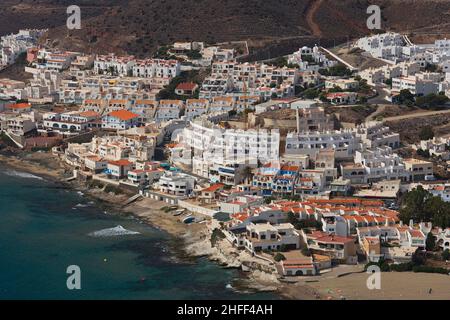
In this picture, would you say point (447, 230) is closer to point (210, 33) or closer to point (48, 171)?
point (48, 171)

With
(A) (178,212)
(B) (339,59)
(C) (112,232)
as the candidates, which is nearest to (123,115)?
(B) (339,59)

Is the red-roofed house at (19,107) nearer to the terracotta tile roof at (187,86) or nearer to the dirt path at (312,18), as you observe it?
the terracotta tile roof at (187,86)

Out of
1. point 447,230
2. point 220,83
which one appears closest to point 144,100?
point 220,83

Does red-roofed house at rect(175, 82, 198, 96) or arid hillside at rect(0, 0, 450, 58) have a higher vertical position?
arid hillside at rect(0, 0, 450, 58)

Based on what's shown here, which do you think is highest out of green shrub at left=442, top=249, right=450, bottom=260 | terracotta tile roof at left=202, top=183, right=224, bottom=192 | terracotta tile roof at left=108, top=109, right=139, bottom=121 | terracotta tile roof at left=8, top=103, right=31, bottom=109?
terracotta tile roof at left=8, top=103, right=31, bottom=109

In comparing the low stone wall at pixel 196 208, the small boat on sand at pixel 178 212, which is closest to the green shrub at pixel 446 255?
the low stone wall at pixel 196 208

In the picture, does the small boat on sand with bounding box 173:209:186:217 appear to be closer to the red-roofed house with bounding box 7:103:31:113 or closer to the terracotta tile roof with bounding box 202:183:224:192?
the terracotta tile roof with bounding box 202:183:224:192

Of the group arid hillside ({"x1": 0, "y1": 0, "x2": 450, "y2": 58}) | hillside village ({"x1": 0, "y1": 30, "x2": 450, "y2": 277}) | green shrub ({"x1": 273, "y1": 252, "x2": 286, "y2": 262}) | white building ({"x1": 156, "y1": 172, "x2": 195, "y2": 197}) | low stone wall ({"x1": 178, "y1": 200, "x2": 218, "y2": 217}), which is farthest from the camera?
arid hillside ({"x1": 0, "y1": 0, "x2": 450, "y2": 58})

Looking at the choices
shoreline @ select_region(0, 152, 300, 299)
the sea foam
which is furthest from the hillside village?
the sea foam
